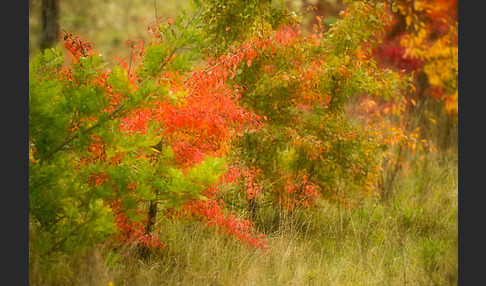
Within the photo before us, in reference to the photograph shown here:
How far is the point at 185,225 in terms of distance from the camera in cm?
579

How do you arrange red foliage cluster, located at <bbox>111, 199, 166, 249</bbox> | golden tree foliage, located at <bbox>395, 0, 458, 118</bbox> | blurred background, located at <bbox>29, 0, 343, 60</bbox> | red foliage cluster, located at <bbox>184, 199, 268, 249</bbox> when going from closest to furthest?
red foliage cluster, located at <bbox>111, 199, 166, 249</bbox>
red foliage cluster, located at <bbox>184, 199, 268, 249</bbox>
golden tree foliage, located at <bbox>395, 0, 458, 118</bbox>
blurred background, located at <bbox>29, 0, 343, 60</bbox>

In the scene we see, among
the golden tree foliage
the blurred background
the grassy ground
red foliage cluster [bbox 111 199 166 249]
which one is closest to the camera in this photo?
the grassy ground

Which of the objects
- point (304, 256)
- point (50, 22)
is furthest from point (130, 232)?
point (50, 22)

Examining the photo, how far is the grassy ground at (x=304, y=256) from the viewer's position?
428cm

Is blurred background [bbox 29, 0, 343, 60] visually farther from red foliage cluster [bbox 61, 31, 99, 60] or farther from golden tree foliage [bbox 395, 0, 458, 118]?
red foliage cluster [bbox 61, 31, 99, 60]

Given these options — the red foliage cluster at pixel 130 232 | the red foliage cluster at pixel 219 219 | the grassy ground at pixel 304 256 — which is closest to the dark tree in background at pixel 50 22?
the grassy ground at pixel 304 256

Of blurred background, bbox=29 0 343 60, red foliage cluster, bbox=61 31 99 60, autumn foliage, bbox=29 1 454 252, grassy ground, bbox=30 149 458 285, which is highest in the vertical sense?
blurred background, bbox=29 0 343 60

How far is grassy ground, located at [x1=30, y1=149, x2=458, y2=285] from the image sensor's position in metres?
4.28

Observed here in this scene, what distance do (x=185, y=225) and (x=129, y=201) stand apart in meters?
1.80

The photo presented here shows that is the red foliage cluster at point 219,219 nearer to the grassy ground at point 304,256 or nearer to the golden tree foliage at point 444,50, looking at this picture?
the grassy ground at point 304,256

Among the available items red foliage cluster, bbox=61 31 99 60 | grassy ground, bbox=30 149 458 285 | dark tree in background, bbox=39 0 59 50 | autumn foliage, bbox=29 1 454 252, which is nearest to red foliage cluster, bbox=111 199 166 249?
autumn foliage, bbox=29 1 454 252

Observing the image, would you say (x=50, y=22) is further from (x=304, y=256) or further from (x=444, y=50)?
(x=444, y=50)

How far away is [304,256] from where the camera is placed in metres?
5.16

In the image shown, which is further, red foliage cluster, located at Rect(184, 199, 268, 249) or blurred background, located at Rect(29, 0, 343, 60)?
blurred background, located at Rect(29, 0, 343, 60)
